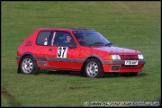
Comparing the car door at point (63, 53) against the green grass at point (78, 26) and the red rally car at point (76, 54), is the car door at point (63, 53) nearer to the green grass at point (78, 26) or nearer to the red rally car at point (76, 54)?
the red rally car at point (76, 54)

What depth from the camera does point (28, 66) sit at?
56.0 feet

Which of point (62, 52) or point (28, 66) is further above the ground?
point (62, 52)

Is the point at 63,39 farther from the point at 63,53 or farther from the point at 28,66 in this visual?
the point at 28,66

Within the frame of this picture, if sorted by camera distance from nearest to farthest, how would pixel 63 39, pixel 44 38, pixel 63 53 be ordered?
pixel 63 53 < pixel 63 39 < pixel 44 38

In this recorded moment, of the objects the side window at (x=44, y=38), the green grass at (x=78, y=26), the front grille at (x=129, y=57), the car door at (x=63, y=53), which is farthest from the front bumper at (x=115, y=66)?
the side window at (x=44, y=38)

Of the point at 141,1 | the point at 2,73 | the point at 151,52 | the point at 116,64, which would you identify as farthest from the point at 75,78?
the point at 141,1

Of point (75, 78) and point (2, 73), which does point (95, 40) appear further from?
point (2, 73)

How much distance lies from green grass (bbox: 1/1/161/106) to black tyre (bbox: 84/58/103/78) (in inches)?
10.0

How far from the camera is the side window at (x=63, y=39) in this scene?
16.4 metres

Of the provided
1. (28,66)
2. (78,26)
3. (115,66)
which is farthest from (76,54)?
(78,26)

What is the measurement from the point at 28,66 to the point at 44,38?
0.93 m

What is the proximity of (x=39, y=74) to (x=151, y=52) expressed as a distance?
9095mm

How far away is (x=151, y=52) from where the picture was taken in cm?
2502

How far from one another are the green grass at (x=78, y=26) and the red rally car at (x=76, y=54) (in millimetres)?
321
